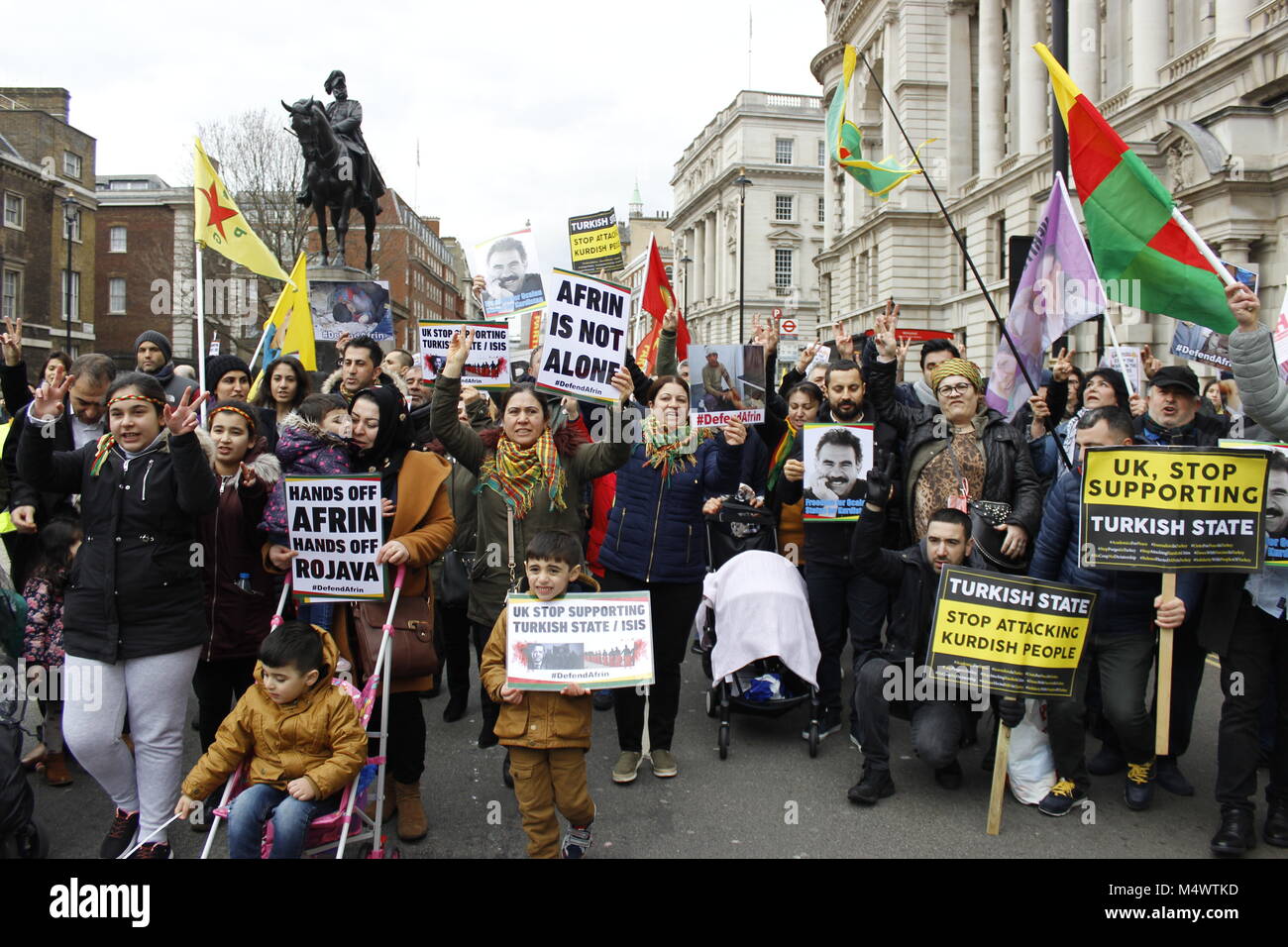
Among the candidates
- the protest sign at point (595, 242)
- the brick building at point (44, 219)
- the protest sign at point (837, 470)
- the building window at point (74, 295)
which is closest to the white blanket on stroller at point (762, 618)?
the protest sign at point (837, 470)

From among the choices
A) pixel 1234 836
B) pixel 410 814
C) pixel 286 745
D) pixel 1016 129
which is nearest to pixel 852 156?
pixel 1234 836

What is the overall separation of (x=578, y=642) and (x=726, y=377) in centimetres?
485

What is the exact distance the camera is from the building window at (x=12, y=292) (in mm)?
40625

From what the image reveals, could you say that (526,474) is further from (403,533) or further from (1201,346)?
(1201,346)

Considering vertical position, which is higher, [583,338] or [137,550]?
[583,338]

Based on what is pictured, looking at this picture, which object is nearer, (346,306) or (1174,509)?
(1174,509)

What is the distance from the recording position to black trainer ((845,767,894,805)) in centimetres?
482

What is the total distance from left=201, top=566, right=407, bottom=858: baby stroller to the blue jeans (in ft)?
0.14

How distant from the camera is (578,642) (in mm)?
3932

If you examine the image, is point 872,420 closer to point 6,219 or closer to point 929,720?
point 929,720

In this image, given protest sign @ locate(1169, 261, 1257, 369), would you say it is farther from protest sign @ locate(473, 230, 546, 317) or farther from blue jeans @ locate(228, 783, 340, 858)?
blue jeans @ locate(228, 783, 340, 858)

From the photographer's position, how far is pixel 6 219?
134ft

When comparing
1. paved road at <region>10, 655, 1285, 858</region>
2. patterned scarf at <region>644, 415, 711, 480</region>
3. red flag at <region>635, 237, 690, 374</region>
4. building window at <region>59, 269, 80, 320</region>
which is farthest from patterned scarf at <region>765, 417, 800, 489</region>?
building window at <region>59, 269, 80, 320</region>
